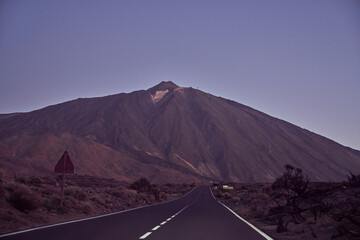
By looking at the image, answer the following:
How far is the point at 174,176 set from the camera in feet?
380

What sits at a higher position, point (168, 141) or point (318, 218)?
point (168, 141)

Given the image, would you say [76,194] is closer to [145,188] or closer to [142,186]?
[145,188]

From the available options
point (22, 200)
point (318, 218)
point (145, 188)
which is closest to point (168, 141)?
point (145, 188)

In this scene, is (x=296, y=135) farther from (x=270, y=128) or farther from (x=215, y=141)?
(x=215, y=141)

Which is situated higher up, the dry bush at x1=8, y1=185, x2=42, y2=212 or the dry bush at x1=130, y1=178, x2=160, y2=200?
the dry bush at x1=8, y1=185, x2=42, y2=212

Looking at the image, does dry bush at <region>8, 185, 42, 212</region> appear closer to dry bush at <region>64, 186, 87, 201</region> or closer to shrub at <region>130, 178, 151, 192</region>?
dry bush at <region>64, 186, 87, 201</region>

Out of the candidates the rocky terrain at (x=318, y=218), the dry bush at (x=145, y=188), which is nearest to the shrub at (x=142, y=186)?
the dry bush at (x=145, y=188)

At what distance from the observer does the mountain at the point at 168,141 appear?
105m

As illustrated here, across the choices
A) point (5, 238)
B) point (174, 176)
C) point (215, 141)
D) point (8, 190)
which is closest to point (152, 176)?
point (174, 176)

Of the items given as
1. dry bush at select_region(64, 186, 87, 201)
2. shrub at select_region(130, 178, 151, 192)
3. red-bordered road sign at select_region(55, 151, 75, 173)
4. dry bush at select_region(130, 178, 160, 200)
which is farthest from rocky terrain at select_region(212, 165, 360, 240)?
shrub at select_region(130, 178, 151, 192)

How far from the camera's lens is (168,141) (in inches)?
5871

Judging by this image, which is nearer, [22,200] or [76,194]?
[22,200]

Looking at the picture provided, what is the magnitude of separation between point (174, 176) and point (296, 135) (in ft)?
303

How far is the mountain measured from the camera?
346 ft
